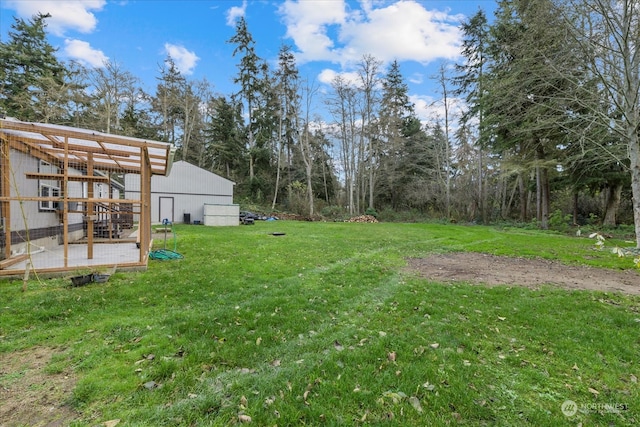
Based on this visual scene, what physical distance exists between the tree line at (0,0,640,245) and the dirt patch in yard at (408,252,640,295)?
24.4 feet

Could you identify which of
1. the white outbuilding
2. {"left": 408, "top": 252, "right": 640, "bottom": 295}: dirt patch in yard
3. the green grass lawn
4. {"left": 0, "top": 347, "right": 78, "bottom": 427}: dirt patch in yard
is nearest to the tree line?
the white outbuilding

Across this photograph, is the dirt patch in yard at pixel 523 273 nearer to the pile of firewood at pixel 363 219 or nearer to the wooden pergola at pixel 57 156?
the wooden pergola at pixel 57 156

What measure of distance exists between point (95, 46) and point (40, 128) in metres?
20.7

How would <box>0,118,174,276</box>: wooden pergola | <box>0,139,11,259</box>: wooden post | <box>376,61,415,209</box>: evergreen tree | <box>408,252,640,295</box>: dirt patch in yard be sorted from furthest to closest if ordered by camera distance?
1. <box>376,61,415,209</box>: evergreen tree
2. <box>408,252,640,295</box>: dirt patch in yard
3. <box>0,139,11,259</box>: wooden post
4. <box>0,118,174,276</box>: wooden pergola

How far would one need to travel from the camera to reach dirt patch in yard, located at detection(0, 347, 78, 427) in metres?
1.95

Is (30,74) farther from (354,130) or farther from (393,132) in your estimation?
(393,132)

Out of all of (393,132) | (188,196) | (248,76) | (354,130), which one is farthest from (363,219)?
(248,76)

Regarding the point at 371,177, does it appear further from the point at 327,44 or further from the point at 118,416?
the point at 118,416

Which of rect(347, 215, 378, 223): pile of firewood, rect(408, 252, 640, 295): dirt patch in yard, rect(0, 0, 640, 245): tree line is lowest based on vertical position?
rect(408, 252, 640, 295): dirt patch in yard

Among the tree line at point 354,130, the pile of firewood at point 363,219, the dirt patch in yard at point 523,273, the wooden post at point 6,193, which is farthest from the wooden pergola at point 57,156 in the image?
the pile of firewood at point 363,219

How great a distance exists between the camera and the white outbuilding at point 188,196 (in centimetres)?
1761

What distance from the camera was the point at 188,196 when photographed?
64.2 feet

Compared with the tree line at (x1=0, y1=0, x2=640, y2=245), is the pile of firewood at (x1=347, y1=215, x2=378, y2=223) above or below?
below

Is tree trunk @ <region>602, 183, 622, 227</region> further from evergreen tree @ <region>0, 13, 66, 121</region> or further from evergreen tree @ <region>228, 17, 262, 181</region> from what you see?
evergreen tree @ <region>0, 13, 66, 121</region>
